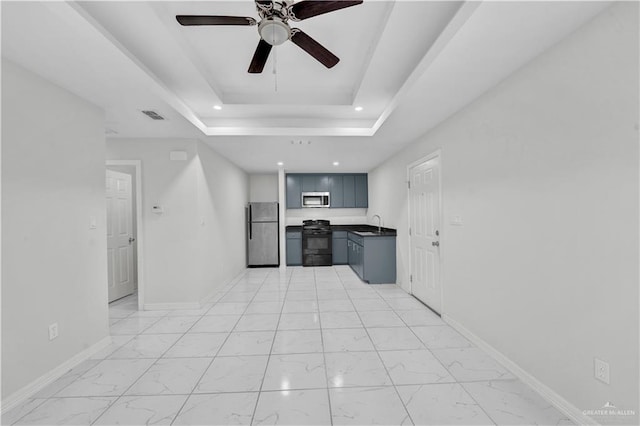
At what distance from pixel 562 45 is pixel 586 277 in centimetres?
140

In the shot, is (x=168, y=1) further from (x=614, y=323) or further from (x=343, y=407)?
(x=614, y=323)

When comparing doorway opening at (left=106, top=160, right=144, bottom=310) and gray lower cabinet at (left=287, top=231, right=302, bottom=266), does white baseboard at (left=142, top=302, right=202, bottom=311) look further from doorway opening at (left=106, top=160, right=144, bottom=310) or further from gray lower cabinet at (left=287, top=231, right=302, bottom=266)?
gray lower cabinet at (left=287, top=231, right=302, bottom=266)

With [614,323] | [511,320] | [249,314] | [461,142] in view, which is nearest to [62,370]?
[249,314]

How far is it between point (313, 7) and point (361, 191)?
5.46 m

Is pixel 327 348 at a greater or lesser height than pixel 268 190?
lesser

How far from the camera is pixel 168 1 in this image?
5.51ft

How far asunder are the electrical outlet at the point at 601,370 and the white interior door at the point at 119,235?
508 centimetres

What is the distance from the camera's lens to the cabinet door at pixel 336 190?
21.8ft

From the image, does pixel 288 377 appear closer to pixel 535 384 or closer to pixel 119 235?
pixel 535 384

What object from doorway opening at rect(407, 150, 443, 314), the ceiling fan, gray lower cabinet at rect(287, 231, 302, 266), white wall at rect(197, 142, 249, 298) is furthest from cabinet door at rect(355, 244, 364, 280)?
the ceiling fan

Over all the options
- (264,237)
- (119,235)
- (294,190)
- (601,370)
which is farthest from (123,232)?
(601,370)

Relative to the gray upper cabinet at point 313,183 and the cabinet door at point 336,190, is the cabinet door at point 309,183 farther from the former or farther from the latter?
the cabinet door at point 336,190

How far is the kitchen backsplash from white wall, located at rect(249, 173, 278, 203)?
0.62 metres

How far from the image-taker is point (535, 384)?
189 cm
